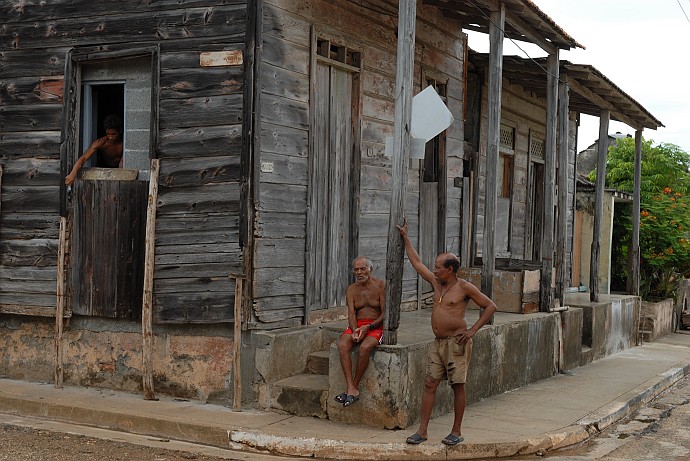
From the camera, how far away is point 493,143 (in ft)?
33.2

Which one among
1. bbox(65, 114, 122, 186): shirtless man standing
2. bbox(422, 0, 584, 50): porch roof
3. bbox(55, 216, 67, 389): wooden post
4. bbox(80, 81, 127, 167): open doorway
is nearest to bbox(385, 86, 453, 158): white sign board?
bbox(422, 0, 584, 50): porch roof

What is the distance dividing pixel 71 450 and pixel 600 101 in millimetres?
10901

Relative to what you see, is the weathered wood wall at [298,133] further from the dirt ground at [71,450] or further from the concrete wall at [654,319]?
the concrete wall at [654,319]

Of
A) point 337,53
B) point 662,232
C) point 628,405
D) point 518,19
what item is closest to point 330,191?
point 337,53

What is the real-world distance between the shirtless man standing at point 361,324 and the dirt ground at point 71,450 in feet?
3.90

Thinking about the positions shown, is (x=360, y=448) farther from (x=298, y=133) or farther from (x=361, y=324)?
(x=298, y=133)

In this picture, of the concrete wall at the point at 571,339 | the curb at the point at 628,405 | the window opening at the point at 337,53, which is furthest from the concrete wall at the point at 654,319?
the window opening at the point at 337,53

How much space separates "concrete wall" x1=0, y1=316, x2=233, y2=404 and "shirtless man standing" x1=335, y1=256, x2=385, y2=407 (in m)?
1.21

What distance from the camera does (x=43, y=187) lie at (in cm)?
940

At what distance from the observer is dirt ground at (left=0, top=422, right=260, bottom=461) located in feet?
22.4

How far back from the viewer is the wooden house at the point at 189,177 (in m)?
8.41

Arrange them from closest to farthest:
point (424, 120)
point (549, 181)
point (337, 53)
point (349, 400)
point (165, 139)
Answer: point (349, 400) < point (424, 120) < point (165, 139) < point (337, 53) < point (549, 181)

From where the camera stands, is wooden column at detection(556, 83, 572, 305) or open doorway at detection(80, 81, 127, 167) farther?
wooden column at detection(556, 83, 572, 305)

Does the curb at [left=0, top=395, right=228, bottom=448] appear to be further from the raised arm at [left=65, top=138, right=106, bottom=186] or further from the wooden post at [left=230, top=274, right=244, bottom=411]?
the raised arm at [left=65, top=138, right=106, bottom=186]
